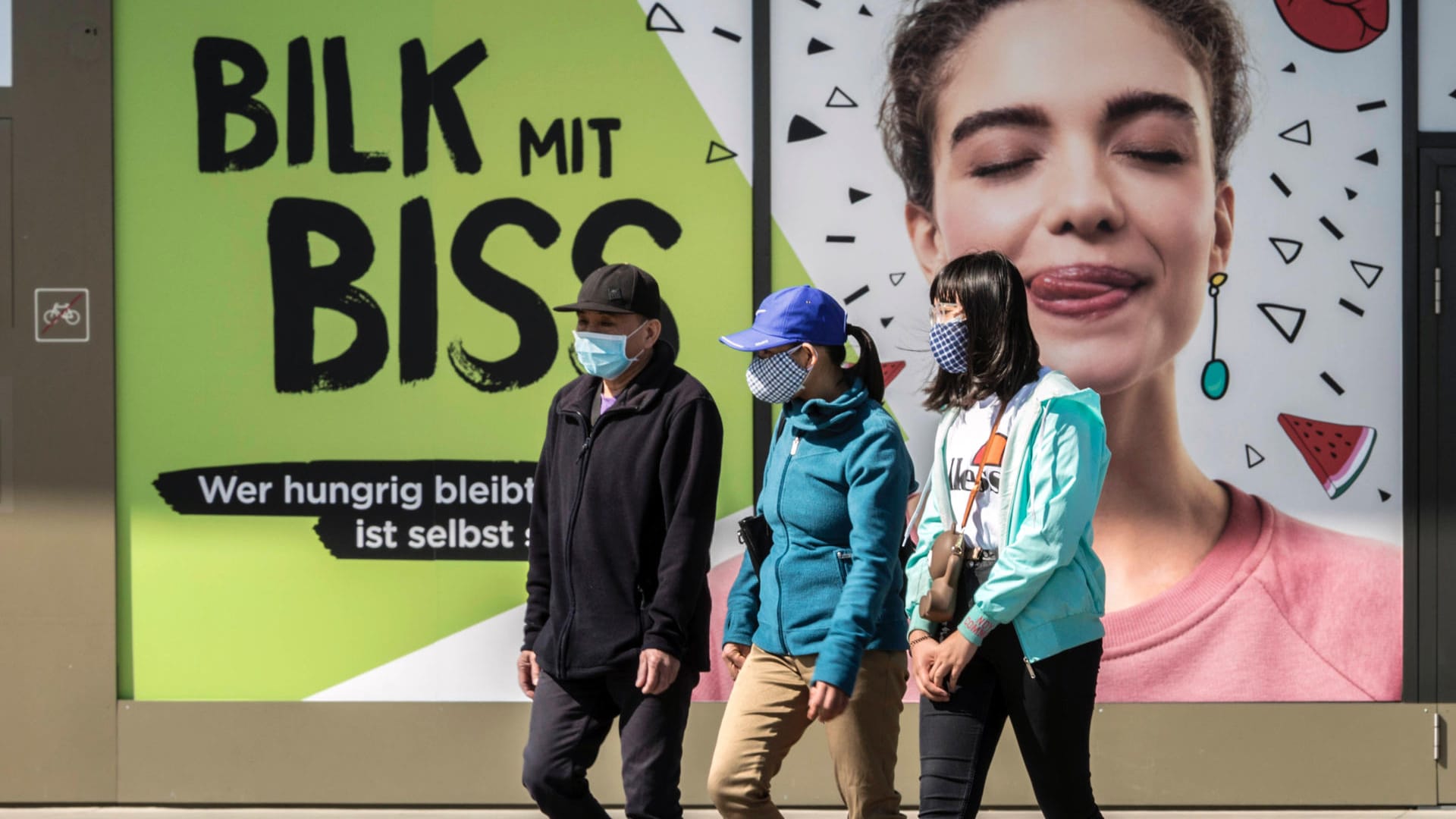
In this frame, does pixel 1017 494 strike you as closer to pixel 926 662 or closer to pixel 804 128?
pixel 926 662

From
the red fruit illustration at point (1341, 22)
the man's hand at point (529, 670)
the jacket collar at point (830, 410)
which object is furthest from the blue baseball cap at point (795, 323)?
the red fruit illustration at point (1341, 22)

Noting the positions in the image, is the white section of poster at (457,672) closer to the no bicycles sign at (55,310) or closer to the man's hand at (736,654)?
the man's hand at (736,654)

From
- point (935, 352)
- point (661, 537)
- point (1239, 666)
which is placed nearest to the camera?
point (935, 352)

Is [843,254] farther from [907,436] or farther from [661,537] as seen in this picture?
[661,537]

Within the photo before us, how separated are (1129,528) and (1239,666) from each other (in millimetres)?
694

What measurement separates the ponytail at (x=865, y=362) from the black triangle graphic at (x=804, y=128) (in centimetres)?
180

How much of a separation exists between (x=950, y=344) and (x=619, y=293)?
100 cm

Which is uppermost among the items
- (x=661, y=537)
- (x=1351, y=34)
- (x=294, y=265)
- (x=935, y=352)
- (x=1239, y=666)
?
(x=1351, y=34)

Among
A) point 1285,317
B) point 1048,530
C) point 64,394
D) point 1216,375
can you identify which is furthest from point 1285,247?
point 64,394

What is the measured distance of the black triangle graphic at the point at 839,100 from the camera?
208 inches

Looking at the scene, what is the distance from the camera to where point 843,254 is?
530cm

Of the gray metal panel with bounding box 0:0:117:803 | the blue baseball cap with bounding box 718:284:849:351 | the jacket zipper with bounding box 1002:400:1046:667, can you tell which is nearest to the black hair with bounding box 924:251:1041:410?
the jacket zipper with bounding box 1002:400:1046:667

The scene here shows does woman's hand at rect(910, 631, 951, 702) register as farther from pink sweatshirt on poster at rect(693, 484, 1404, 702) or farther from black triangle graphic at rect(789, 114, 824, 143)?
black triangle graphic at rect(789, 114, 824, 143)

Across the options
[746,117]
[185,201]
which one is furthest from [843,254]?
[185,201]
